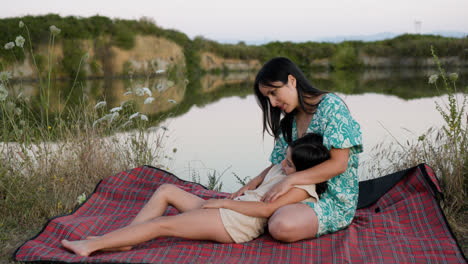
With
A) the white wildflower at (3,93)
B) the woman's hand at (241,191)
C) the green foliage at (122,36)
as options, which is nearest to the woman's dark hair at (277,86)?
the woman's hand at (241,191)

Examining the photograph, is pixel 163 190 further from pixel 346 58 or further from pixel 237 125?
pixel 346 58

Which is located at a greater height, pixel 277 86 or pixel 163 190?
pixel 277 86

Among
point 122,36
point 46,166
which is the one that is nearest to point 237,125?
point 46,166

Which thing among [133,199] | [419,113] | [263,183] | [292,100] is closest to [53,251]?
[133,199]

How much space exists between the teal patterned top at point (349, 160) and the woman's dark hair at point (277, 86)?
0.35 feet

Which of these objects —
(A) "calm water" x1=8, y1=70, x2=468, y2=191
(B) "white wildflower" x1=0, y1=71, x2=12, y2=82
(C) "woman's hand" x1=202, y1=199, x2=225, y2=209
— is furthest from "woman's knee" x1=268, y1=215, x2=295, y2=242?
(B) "white wildflower" x1=0, y1=71, x2=12, y2=82

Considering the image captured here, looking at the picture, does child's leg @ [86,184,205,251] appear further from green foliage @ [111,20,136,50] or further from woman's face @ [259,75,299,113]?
green foliage @ [111,20,136,50]

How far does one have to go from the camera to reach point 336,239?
108 inches

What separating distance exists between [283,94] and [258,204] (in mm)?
724

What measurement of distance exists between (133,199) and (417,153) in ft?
8.59

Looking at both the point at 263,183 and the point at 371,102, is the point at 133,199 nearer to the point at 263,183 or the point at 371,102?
the point at 263,183

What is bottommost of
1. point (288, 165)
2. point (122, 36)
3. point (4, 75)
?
point (288, 165)

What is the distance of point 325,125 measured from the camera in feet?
9.12

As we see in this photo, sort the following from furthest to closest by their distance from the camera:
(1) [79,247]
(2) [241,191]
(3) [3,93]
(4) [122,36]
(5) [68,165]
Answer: (4) [122,36]
(5) [68,165]
(3) [3,93]
(2) [241,191]
(1) [79,247]
